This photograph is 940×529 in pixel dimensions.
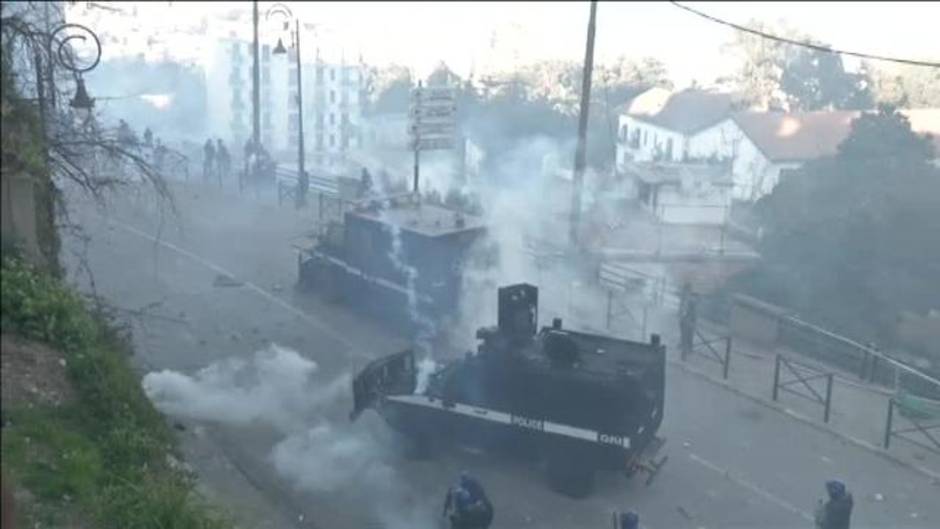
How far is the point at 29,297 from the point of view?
27.6 feet

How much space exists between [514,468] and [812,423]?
15.7ft

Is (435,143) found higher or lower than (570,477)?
higher

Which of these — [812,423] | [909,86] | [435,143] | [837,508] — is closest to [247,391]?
[812,423]

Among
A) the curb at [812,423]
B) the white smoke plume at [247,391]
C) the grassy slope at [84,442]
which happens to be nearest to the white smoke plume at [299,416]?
the white smoke plume at [247,391]

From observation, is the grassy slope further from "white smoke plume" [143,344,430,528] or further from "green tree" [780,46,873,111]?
"green tree" [780,46,873,111]

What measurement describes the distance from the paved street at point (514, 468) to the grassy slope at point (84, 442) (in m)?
2.10

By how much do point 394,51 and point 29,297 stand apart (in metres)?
75.0

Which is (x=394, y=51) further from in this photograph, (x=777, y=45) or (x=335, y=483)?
(x=335, y=483)

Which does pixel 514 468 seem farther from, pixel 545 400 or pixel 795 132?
pixel 795 132

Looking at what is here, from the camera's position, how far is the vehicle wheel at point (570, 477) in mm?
11195

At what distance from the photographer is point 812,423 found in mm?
13781

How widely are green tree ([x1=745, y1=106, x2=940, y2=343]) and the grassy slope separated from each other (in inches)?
533

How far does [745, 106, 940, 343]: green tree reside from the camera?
17688mm

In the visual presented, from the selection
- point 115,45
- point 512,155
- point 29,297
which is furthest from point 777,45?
point 115,45
